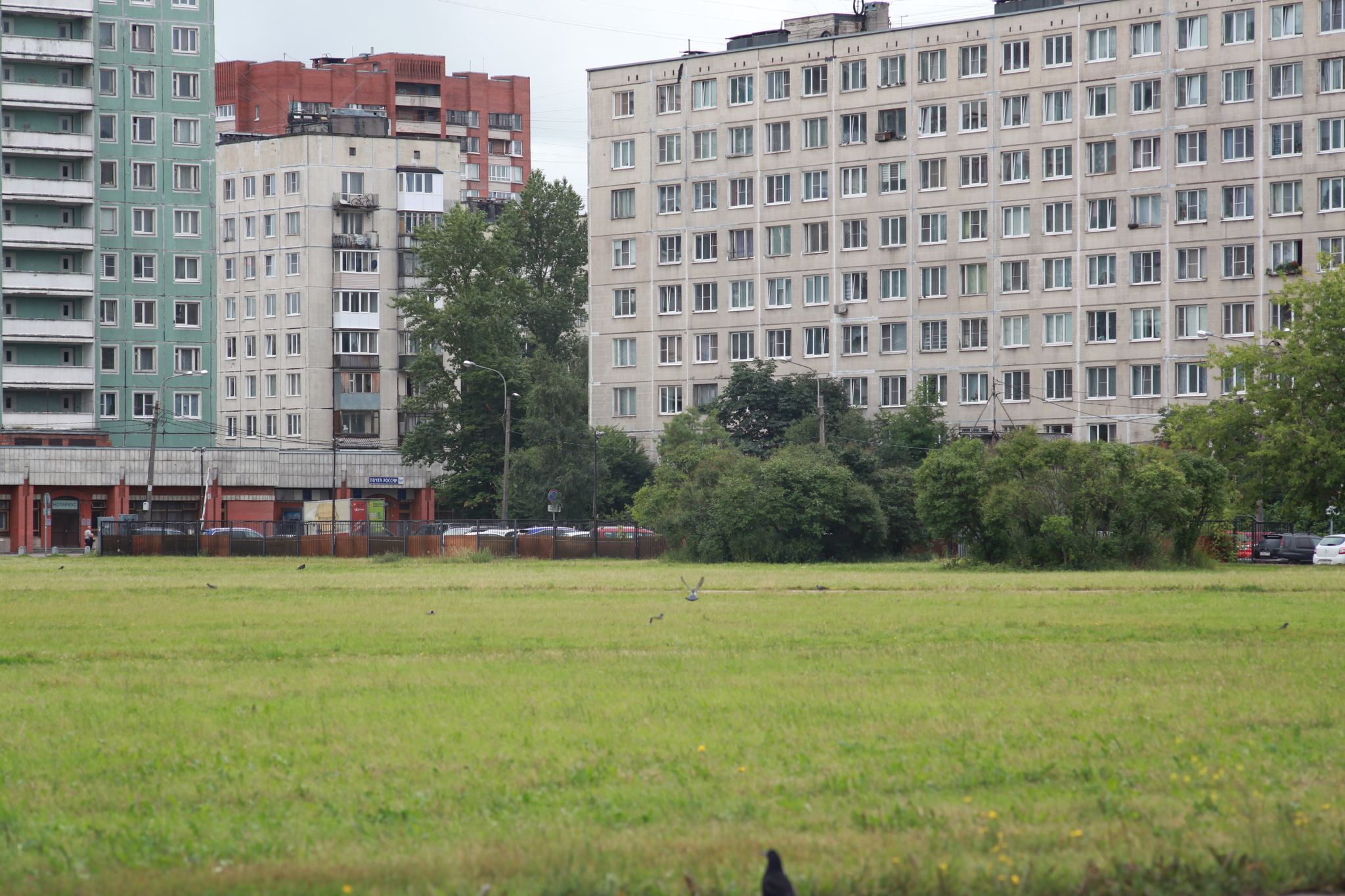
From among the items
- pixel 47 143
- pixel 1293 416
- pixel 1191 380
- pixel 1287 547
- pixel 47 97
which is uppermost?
pixel 47 97

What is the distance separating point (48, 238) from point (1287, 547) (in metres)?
83.2

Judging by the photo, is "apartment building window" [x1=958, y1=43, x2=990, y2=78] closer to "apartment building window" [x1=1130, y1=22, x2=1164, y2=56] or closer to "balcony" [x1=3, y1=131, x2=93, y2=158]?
"apartment building window" [x1=1130, y1=22, x2=1164, y2=56]

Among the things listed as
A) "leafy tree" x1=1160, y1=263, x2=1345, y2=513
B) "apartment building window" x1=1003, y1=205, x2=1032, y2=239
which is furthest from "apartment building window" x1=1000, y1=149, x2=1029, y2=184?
"leafy tree" x1=1160, y1=263, x2=1345, y2=513

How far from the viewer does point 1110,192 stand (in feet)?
294

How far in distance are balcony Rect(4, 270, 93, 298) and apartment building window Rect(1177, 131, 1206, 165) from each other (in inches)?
2902

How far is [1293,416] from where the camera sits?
5972 centimetres

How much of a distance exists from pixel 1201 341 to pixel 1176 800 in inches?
3237

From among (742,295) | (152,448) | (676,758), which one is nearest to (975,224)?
(742,295)

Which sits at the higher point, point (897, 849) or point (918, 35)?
point (918, 35)

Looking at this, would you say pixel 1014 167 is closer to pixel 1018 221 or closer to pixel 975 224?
pixel 1018 221

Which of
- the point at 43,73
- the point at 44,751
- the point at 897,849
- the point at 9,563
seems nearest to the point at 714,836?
the point at 897,849

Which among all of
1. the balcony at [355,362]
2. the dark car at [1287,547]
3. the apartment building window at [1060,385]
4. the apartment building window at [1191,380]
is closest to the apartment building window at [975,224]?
the apartment building window at [1060,385]

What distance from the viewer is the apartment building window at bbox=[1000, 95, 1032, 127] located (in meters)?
91.9

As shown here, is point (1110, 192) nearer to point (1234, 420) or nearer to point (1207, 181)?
point (1207, 181)
